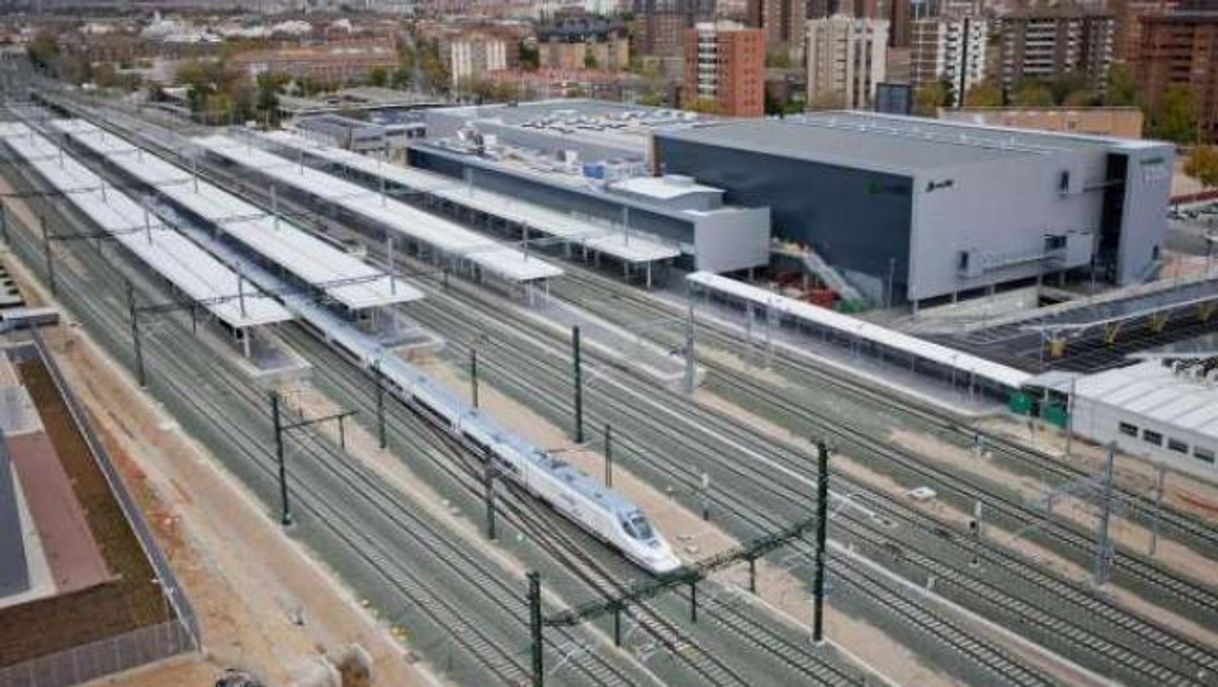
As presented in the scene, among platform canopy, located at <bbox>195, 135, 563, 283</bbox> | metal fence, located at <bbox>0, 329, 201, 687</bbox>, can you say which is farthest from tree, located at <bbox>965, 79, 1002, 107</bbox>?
metal fence, located at <bbox>0, 329, 201, 687</bbox>

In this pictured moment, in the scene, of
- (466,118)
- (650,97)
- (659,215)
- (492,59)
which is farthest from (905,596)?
(492,59)

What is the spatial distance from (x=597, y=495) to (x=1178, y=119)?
46.1m

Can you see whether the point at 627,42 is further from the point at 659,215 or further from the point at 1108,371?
the point at 1108,371

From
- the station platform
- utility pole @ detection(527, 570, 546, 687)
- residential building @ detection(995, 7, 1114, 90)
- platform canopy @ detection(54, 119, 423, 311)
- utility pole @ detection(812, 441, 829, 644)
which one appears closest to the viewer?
utility pole @ detection(527, 570, 546, 687)

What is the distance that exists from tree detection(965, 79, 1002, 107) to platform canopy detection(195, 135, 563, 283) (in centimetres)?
3368

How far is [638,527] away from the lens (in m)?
15.3

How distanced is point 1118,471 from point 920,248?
8330 mm

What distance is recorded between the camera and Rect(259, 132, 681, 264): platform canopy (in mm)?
30000

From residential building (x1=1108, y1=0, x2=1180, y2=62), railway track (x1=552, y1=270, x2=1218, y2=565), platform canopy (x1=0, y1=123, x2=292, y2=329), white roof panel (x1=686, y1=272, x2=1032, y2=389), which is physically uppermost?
residential building (x1=1108, y1=0, x2=1180, y2=62)

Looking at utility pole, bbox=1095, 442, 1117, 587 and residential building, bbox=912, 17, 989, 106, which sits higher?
residential building, bbox=912, 17, 989, 106

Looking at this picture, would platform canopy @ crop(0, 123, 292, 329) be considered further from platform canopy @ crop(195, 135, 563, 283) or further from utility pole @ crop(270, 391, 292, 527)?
utility pole @ crop(270, 391, 292, 527)

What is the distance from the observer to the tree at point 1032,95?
57.7 meters

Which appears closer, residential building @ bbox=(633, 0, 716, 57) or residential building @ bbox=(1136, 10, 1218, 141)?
residential building @ bbox=(1136, 10, 1218, 141)

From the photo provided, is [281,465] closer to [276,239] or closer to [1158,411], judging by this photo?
[1158,411]
